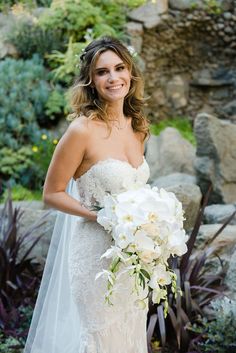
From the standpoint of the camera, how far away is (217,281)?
4.81 metres

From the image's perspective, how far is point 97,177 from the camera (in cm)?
309

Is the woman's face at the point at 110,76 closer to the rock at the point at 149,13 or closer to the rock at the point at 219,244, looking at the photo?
the rock at the point at 219,244

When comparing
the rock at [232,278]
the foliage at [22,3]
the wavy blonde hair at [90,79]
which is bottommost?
the rock at [232,278]

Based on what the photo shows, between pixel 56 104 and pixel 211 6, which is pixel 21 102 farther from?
pixel 211 6

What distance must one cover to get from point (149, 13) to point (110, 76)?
668 centimetres

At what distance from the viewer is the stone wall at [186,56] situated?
31.3 feet

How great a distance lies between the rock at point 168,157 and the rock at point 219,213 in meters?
1.26

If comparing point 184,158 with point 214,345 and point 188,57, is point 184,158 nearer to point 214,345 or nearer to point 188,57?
point 188,57

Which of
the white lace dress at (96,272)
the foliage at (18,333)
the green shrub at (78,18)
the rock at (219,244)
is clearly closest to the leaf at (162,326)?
the rock at (219,244)

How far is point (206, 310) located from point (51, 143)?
14.4 ft

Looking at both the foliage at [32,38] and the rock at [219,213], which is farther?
the foliage at [32,38]

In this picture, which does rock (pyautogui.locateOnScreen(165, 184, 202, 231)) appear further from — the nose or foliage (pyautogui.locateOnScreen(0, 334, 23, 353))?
the nose

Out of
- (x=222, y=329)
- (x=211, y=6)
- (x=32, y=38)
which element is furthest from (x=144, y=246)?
(x=211, y=6)

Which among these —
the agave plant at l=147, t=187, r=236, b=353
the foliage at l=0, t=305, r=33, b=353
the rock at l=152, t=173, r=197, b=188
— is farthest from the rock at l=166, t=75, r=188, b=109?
the foliage at l=0, t=305, r=33, b=353
